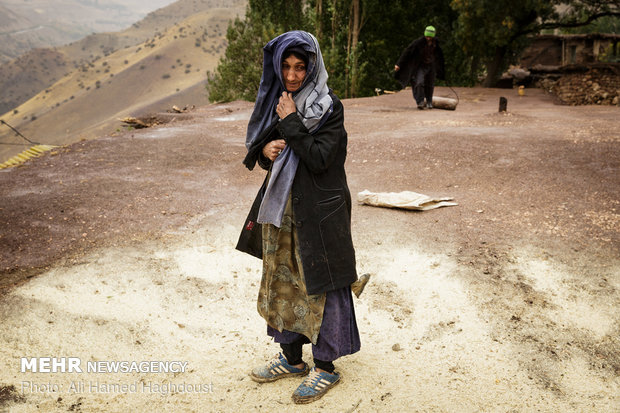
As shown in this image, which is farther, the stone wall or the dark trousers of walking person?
the stone wall

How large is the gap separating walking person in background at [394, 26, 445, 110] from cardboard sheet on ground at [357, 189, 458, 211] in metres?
5.93

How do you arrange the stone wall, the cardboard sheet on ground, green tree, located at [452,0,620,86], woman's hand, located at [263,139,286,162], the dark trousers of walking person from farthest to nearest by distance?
1. green tree, located at [452,0,620,86]
2. the stone wall
3. the dark trousers of walking person
4. the cardboard sheet on ground
5. woman's hand, located at [263,139,286,162]

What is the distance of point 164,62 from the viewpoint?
77188 millimetres

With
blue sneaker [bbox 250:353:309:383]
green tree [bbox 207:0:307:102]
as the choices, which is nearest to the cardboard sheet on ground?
blue sneaker [bbox 250:353:309:383]

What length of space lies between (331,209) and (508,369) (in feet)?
4.77

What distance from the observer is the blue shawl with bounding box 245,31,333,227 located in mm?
2008

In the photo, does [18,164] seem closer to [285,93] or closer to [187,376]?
[187,376]

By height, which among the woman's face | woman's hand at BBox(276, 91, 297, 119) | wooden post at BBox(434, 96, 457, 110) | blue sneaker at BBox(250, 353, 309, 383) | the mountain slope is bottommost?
blue sneaker at BBox(250, 353, 309, 383)

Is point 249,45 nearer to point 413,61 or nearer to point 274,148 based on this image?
point 413,61

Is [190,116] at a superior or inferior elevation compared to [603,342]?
superior

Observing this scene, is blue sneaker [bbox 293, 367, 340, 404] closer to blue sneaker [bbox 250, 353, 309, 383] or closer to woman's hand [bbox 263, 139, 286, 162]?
blue sneaker [bbox 250, 353, 309, 383]

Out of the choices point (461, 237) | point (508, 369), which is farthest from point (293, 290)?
point (461, 237)

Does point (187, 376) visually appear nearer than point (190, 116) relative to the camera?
Yes

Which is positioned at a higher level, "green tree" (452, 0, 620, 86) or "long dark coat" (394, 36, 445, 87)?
"green tree" (452, 0, 620, 86)
